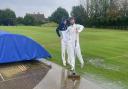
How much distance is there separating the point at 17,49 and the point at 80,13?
76268mm

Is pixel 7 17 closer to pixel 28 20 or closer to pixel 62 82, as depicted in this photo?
pixel 28 20

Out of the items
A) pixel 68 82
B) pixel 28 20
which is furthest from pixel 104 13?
pixel 68 82

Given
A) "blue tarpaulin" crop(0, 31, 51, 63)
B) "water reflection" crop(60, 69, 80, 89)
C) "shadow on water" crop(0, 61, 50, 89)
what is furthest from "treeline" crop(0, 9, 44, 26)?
"water reflection" crop(60, 69, 80, 89)

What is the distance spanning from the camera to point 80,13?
88.8 meters

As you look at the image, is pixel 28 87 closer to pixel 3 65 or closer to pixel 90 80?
pixel 90 80

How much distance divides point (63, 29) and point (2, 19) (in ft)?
282

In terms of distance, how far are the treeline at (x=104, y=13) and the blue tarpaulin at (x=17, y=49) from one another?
49.1m

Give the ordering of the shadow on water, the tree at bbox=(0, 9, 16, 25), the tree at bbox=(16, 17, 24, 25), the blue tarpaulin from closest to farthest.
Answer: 1. the shadow on water
2. the blue tarpaulin
3. the tree at bbox=(0, 9, 16, 25)
4. the tree at bbox=(16, 17, 24, 25)

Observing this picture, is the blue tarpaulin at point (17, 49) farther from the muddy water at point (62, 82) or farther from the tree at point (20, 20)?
the tree at point (20, 20)

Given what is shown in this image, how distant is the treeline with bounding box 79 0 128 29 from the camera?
66.1m

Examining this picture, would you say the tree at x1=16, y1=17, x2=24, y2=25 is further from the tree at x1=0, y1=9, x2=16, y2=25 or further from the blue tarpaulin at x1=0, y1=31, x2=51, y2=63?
the blue tarpaulin at x1=0, y1=31, x2=51, y2=63

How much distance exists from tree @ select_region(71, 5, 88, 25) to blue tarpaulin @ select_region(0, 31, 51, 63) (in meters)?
65.8

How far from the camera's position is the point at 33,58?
44.7 ft

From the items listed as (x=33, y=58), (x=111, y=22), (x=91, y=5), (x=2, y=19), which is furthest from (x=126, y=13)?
(x=33, y=58)
